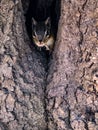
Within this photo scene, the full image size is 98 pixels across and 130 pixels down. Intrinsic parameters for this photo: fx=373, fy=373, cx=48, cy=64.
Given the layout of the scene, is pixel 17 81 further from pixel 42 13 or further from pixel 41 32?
pixel 42 13

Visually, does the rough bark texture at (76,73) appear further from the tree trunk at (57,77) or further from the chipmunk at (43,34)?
the chipmunk at (43,34)

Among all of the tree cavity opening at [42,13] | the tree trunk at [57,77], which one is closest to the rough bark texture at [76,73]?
the tree trunk at [57,77]

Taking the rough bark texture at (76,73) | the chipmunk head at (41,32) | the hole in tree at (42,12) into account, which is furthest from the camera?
the hole in tree at (42,12)

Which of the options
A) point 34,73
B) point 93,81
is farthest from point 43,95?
point 93,81

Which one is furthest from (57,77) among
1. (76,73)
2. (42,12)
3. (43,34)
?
(42,12)

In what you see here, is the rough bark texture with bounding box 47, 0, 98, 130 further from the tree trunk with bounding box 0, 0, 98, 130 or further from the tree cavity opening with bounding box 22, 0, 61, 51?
the tree cavity opening with bounding box 22, 0, 61, 51

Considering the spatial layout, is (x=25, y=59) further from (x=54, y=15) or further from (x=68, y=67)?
(x=54, y=15)
